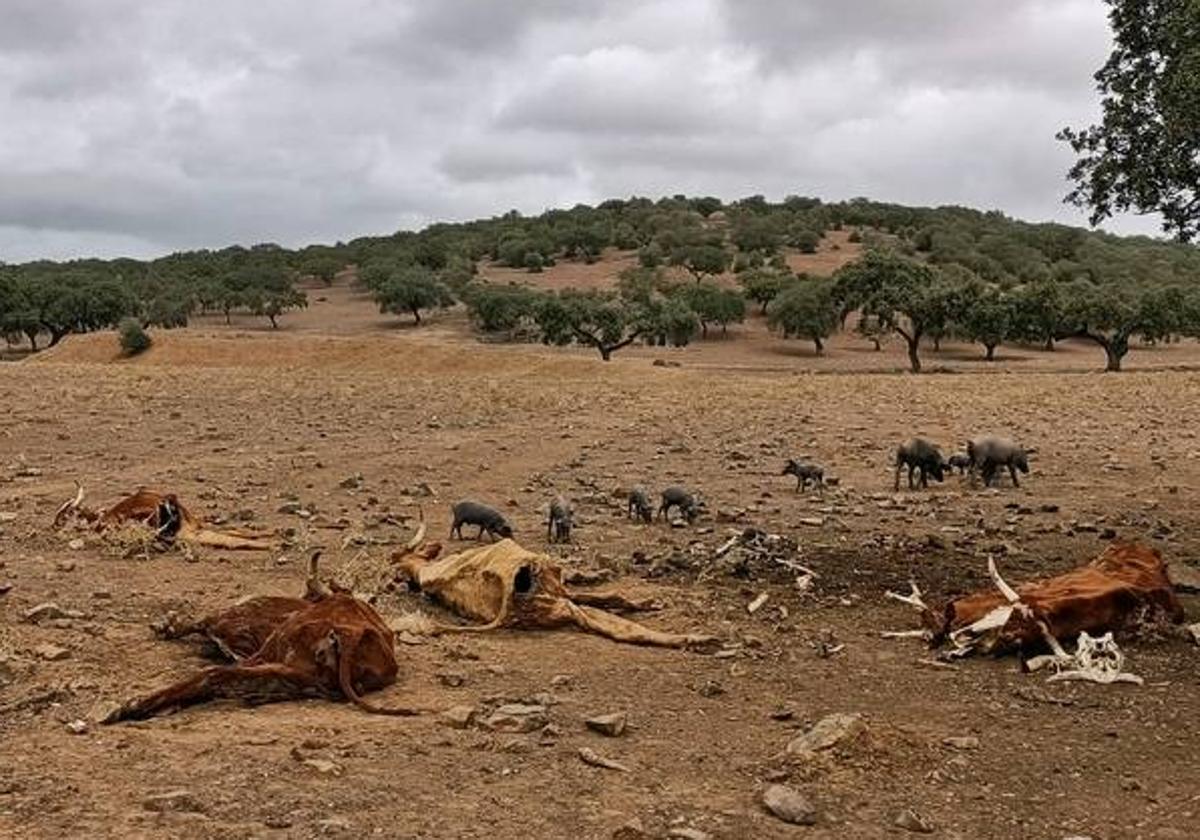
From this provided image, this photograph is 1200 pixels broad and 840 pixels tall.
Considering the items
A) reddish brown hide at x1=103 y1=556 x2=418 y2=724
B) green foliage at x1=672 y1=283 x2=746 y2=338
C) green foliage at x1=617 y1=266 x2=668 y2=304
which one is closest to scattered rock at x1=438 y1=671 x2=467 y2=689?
reddish brown hide at x1=103 y1=556 x2=418 y2=724

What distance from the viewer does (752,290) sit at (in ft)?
251

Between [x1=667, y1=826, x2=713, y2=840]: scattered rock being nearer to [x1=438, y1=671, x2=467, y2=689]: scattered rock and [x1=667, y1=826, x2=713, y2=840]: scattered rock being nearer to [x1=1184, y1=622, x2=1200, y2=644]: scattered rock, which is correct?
[x1=438, y1=671, x2=467, y2=689]: scattered rock

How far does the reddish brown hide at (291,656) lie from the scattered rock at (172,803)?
50.5 inches

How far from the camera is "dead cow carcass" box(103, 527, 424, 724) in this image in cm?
694

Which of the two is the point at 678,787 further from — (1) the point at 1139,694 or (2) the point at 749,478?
(2) the point at 749,478

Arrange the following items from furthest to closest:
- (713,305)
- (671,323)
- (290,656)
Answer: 1. (713,305)
2. (671,323)
3. (290,656)

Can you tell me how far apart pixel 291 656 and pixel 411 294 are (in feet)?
237

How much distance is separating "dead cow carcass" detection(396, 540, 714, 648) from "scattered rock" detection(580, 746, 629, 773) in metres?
2.50

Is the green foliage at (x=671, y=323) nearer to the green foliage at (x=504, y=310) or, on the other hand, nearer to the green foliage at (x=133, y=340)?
the green foliage at (x=504, y=310)

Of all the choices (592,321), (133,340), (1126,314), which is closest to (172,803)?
(133,340)

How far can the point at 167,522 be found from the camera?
11500 mm

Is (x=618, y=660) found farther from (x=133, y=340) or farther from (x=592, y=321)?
(x=592, y=321)

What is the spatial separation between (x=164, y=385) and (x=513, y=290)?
42.3 m

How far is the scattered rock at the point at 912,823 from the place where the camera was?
562 centimetres
